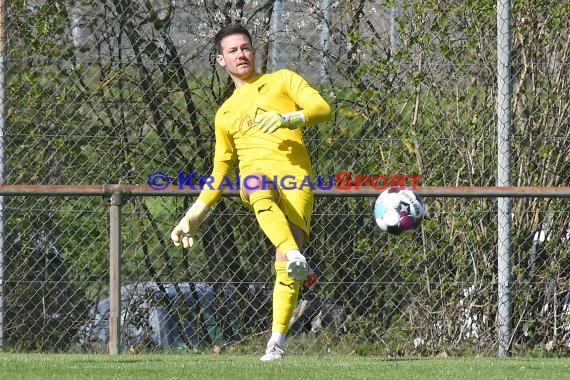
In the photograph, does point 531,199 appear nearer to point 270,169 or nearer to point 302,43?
point 302,43

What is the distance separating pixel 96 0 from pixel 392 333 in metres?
3.08

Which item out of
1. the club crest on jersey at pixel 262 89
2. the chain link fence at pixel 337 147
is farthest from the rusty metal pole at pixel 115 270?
the club crest on jersey at pixel 262 89

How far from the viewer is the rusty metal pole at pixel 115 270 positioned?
7457 millimetres

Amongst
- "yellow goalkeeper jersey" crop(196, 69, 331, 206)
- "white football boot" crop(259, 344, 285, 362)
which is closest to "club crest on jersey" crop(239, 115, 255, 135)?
"yellow goalkeeper jersey" crop(196, 69, 331, 206)

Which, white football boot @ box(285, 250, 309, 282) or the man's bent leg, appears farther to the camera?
the man's bent leg

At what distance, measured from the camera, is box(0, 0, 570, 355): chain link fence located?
7.89 m

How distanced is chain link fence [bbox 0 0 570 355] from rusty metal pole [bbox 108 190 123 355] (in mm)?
465

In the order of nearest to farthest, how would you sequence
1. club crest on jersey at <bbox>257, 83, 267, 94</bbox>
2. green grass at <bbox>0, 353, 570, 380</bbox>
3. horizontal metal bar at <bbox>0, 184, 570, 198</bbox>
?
green grass at <bbox>0, 353, 570, 380</bbox> → club crest on jersey at <bbox>257, 83, 267, 94</bbox> → horizontal metal bar at <bbox>0, 184, 570, 198</bbox>

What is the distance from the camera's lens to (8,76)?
7.92 metres

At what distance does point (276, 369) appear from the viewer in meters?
5.45

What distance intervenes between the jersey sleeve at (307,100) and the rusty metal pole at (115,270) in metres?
1.58

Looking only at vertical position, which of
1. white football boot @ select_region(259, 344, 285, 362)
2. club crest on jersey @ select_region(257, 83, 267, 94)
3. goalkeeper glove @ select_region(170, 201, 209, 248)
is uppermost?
club crest on jersey @ select_region(257, 83, 267, 94)

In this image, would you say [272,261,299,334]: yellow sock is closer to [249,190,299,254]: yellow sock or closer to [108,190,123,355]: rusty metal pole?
[249,190,299,254]: yellow sock

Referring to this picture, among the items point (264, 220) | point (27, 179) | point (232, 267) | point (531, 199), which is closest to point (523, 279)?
point (531, 199)
